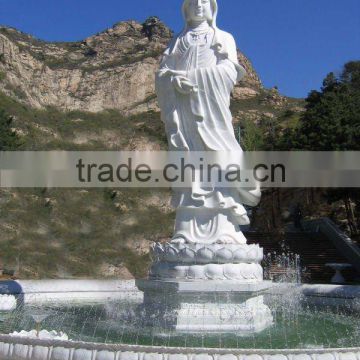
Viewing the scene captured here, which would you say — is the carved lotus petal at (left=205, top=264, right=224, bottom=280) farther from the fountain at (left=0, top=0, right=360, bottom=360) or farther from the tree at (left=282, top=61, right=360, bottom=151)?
the tree at (left=282, top=61, right=360, bottom=151)

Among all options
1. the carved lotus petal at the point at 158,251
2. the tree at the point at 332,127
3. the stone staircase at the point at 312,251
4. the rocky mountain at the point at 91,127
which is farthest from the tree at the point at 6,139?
the carved lotus petal at the point at 158,251

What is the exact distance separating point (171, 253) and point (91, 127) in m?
48.4

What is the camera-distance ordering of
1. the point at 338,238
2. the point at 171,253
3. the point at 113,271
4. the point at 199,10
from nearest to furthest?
1. the point at 171,253
2. the point at 199,10
3. the point at 338,238
4. the point at 113,271

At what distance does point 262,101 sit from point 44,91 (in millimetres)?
25198

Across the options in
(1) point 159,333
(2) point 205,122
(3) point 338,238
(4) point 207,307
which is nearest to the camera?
(1) point 159,333

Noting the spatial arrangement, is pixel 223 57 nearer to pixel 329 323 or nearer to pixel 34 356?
pixel 329 323

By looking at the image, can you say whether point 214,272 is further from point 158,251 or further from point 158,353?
point 158,353

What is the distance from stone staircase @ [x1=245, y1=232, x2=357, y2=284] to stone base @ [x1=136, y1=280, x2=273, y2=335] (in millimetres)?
9557

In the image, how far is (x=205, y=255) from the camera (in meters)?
7.20

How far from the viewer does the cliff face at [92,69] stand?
57.6m

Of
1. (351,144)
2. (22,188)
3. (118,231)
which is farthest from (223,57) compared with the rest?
(22,188)

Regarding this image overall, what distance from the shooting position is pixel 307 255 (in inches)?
750

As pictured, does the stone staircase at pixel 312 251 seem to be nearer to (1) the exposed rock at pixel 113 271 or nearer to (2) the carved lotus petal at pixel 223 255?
(1) the exposed rock at pixel 113 271

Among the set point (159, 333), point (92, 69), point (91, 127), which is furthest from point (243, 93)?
point (159, 333)
